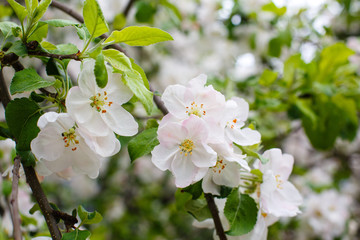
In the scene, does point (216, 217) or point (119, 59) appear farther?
point (216, 217)

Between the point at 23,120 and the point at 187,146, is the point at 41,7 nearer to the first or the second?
the point at 23,120

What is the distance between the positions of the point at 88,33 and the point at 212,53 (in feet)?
7.77

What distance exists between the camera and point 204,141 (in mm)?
695

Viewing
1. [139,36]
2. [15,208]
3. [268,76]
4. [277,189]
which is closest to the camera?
[15,208]

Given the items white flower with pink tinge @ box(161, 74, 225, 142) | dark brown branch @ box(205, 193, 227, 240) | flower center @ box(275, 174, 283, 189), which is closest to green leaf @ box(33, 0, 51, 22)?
white flower with pink tinge @ box(161, 74, 225, 142)

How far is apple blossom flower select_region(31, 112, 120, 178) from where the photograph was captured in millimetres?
688

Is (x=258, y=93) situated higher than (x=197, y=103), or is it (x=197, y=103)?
(x=197, y=103)

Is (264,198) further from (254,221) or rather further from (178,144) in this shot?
(178,144)

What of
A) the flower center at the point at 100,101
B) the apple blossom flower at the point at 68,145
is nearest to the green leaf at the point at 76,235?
the apple blossom flower at the point at 68,145

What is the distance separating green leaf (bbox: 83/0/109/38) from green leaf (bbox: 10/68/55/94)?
13 cm

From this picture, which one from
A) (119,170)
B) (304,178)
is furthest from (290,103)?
(119,170)

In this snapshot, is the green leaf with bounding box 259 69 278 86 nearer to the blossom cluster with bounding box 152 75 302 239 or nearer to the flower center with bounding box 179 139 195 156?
the blossom cluster with bounding box 152 75 302 239

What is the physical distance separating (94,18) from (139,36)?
93 millimetres

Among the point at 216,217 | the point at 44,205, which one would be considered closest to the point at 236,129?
the point at 216,217
